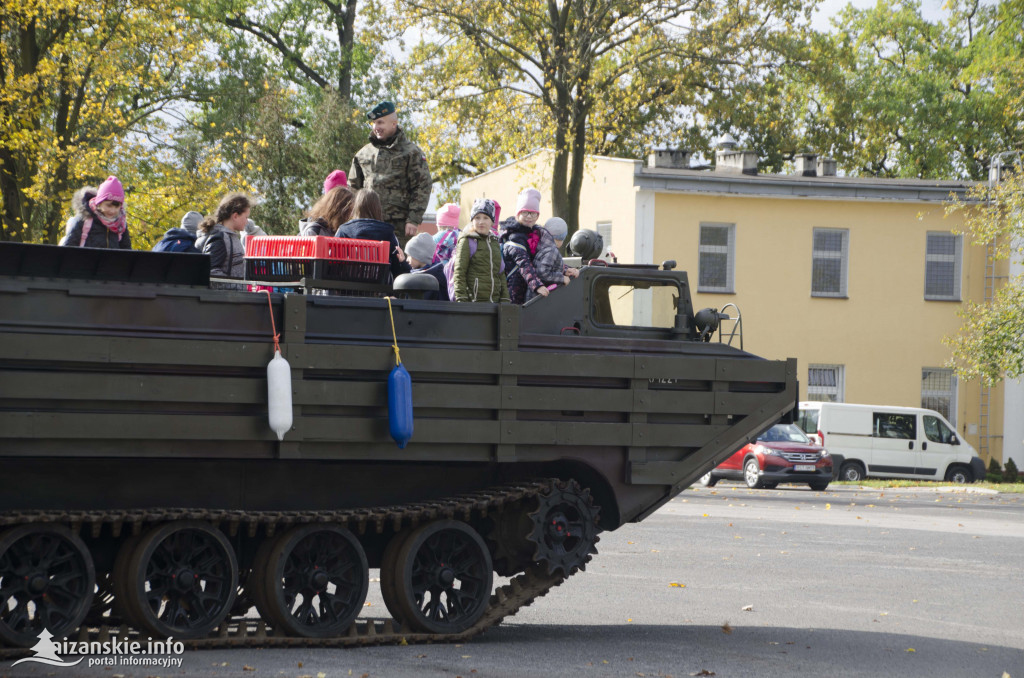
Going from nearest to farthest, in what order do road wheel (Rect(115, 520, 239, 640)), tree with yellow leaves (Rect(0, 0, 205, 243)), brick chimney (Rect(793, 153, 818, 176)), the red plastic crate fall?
road wheel (Rect(115, 520, 239, 640)) < the red plastic crate < tree with yellow leaves (Rect(0, 0, 205, 243)) < brick chimney (Rect(793, 153, 818, 176))

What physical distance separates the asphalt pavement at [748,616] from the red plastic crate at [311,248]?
241 centimetres

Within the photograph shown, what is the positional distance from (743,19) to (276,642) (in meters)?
23.3

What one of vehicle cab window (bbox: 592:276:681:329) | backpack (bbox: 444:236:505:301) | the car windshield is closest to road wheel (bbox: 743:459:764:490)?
the car windshield

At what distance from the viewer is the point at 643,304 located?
11.2m

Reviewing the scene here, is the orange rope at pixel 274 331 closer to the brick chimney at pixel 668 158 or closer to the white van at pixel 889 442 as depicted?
the white van at pixel 889 442

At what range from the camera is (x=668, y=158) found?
36594 mm

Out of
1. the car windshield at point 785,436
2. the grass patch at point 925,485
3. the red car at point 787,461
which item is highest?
the car windshield at point 785,436

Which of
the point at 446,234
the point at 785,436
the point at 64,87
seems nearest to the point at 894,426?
the point at 785,436

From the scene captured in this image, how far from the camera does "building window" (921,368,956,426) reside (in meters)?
35.6

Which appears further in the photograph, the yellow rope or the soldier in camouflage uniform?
the soldier in camouflage uniform

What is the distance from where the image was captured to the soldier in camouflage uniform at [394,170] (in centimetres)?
1045

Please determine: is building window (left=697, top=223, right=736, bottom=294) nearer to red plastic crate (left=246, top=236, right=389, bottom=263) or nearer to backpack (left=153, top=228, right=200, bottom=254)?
red plastic crate (left=246, top=236, right=389, bottom=263)

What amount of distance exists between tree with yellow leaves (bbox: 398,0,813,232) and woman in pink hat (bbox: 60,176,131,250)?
18184mm

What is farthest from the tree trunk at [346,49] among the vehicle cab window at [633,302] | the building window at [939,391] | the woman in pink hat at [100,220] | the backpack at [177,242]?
the backpack at [177,242]
